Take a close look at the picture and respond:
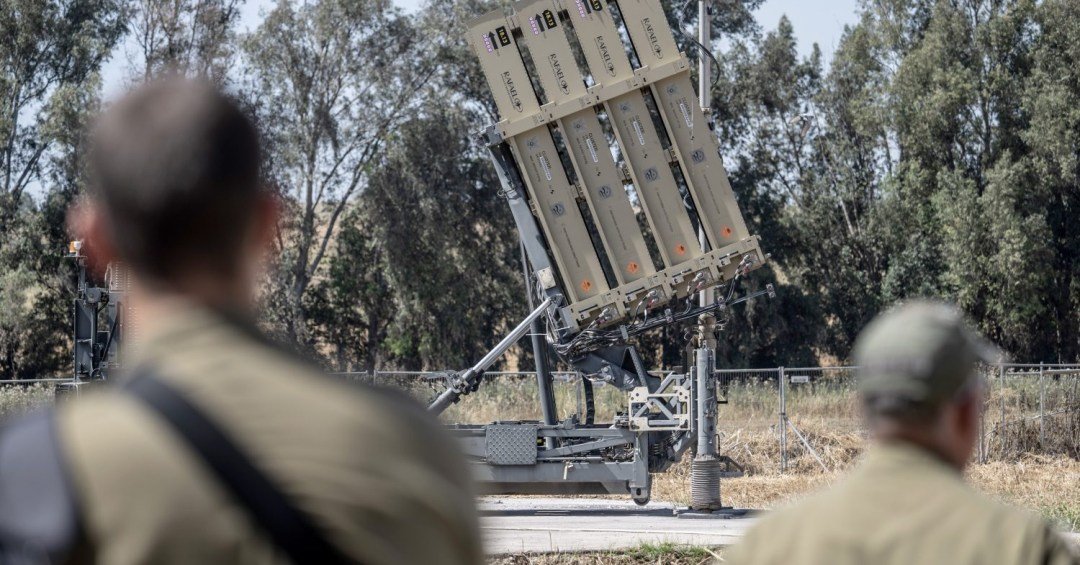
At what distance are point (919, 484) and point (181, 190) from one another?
149cm

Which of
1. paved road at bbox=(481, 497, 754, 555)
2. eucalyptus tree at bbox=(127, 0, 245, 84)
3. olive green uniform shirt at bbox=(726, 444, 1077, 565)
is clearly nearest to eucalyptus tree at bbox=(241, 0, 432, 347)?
eucalyptus tree at bbox=(127, 0, 245, 84)

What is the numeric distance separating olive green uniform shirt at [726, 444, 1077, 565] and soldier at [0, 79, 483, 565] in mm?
1077

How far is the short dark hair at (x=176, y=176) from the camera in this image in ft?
5.33

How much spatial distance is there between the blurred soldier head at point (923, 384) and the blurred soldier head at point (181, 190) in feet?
4.20

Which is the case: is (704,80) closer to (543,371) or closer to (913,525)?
(543,371)

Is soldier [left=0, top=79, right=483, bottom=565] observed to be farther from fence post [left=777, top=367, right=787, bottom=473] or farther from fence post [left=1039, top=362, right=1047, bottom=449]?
fence post [left=1039, top=362, right=1047, bottom=449]

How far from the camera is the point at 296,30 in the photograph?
1554 inches

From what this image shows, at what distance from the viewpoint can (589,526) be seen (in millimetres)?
14133

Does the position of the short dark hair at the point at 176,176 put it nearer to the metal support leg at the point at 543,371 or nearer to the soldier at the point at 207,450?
the soldier at the point at 207,450

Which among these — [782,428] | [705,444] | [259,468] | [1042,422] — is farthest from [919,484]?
[1042,422]

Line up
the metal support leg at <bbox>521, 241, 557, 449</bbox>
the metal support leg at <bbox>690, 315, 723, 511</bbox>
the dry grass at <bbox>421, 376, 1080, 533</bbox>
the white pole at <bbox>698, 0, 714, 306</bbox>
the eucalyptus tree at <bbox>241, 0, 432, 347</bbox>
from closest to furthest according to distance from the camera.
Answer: the metal support leg at <bbox>690, 315, 723, 511</bbox>, the white pole at <bbox>698, 0, 714, 306</bbox>, the metal support leg at <bbox>521, 241, 557, 449</bbox>, the dry grass at <bbox>421, 376, 1080, 533</bbox>, the eucalyptus tree at <bbox>241, 0, 432, 347</bbox>

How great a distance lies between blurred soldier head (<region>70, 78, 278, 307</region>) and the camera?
5.33ft

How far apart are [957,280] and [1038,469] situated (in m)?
17.0

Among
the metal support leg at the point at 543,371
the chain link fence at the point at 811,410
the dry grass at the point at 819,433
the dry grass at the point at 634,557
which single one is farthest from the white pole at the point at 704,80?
the chain link fence at the point at 811,410
